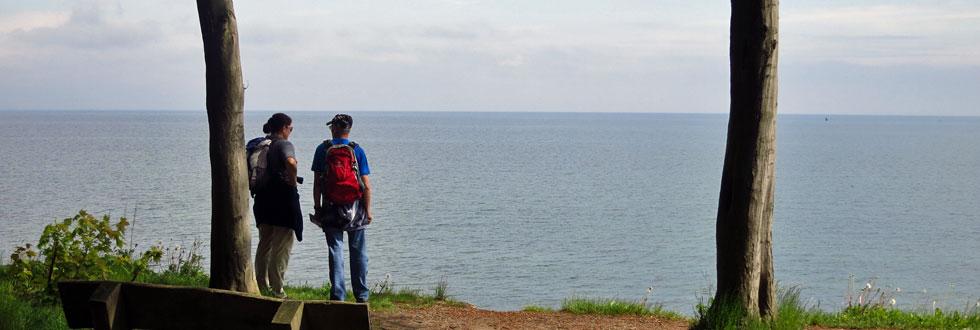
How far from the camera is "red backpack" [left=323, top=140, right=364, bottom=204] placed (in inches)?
378

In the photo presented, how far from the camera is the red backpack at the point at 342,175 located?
31.5ft

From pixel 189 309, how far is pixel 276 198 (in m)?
5.11

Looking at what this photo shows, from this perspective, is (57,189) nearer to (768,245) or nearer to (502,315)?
(502,315)

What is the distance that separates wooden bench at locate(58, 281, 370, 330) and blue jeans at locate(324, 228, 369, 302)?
4136 mm

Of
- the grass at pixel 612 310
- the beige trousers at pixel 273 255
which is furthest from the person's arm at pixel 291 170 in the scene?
the grass at pixel 612 310

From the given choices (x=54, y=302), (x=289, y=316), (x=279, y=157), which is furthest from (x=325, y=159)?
(x=289, y=316)

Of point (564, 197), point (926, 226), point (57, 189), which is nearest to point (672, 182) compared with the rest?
point (564, 197)

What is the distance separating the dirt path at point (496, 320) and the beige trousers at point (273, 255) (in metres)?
1.19

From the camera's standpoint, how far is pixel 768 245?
859cm

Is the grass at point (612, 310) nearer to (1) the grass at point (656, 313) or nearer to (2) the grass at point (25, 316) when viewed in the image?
(1) the grass at point (656, 313)

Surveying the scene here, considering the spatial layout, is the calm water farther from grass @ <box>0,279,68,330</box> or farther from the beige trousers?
grass @ <box>0,279,68,330</box>

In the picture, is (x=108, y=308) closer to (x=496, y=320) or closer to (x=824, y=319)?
(x=496, y=320)

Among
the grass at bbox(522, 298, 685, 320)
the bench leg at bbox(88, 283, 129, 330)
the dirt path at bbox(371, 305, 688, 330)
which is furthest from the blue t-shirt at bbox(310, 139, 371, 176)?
the bench leg at bbox(88, 283, 129, 330)

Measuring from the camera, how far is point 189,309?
5.38 meters
